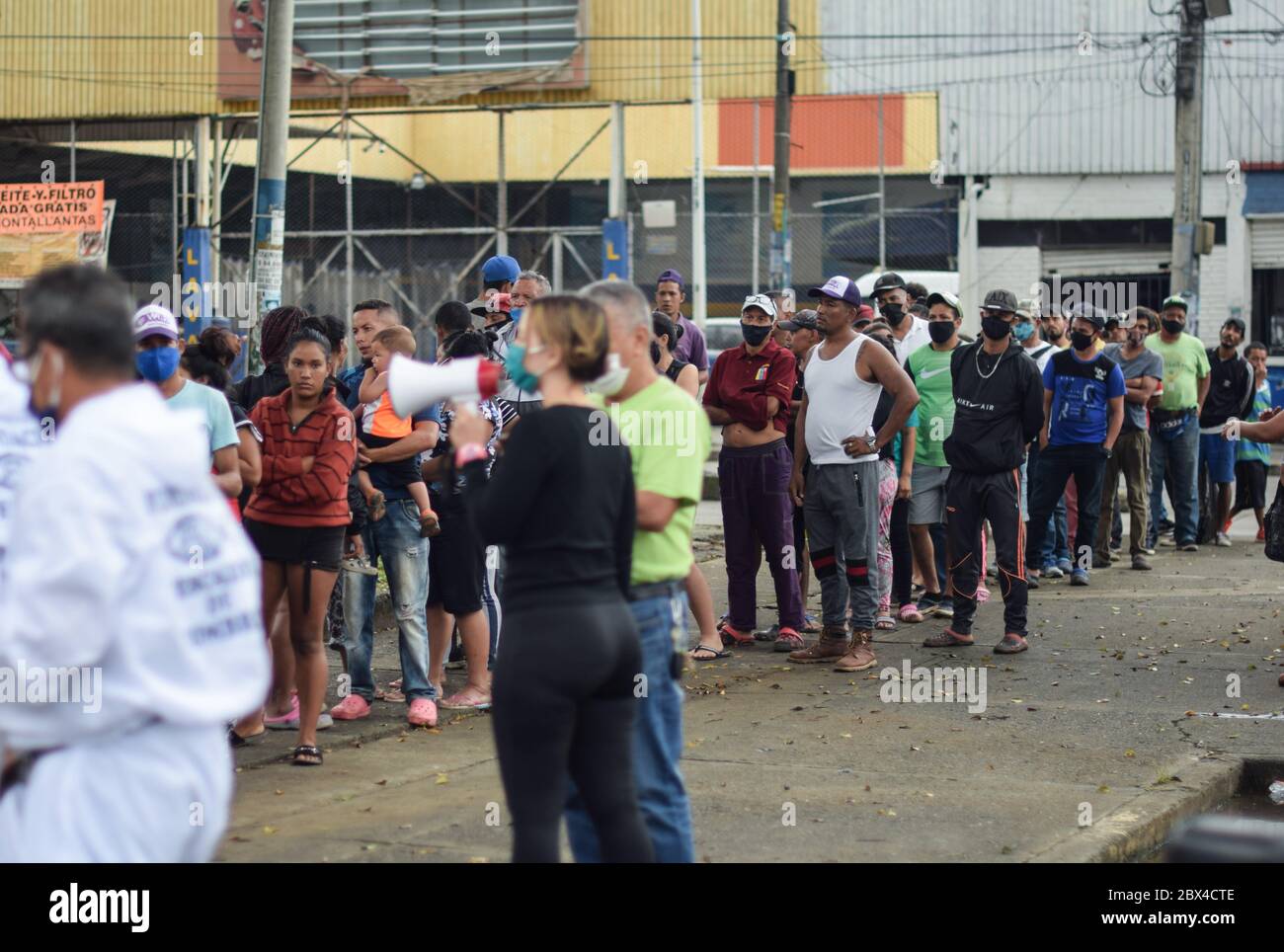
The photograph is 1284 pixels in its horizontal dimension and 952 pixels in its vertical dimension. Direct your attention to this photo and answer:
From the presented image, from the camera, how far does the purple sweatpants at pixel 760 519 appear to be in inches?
383

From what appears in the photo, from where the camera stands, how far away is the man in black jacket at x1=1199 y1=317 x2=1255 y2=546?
1517 centimetres

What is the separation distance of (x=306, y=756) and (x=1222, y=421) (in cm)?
1087

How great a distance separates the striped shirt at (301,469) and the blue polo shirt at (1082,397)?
6.57 m

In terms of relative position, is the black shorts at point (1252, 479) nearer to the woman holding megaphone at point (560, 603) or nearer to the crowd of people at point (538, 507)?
the crowd of people at point (538, 507)

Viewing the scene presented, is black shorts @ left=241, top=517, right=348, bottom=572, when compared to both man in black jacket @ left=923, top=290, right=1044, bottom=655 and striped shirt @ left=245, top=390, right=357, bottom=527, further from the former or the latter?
man in black jacket @ left=923, top=290, right=1044, bottom=655

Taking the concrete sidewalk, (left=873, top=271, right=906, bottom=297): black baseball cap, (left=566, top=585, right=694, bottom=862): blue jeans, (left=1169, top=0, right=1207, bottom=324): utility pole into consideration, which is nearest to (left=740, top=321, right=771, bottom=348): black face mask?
the concrete sidewalk

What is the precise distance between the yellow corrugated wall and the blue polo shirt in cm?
2884

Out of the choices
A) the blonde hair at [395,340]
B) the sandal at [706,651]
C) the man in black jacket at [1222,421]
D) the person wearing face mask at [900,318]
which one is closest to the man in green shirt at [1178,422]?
the man in black jacket at [1222,421]

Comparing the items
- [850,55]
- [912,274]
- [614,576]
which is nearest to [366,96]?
[850,55]

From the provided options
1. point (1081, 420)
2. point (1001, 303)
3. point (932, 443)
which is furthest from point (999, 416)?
point (1081, 420)

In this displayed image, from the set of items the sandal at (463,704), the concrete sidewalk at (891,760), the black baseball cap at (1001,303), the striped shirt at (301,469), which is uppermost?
the black baseball cap at (1001,303)

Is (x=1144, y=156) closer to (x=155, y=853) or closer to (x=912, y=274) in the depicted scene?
(x=912, y=274)

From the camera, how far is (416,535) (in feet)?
25.6
